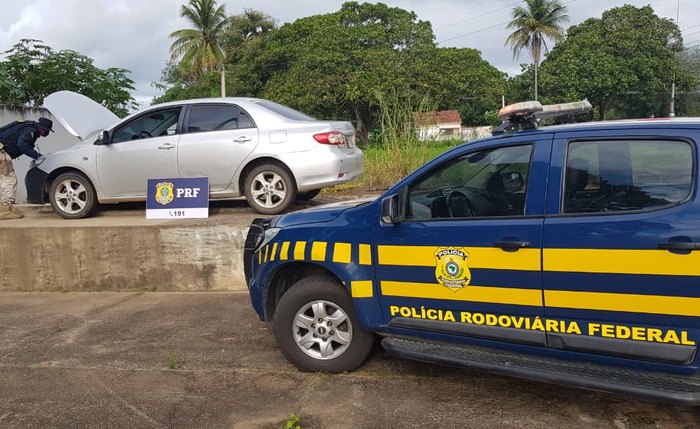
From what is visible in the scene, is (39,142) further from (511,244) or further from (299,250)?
(511,244)

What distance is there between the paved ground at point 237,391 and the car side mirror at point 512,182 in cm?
141

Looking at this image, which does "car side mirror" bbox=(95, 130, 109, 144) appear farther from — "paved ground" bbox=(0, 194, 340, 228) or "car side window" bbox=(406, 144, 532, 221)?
"car side window" bbox=(406, 144, 532, 221)

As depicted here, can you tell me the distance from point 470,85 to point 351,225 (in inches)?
1511

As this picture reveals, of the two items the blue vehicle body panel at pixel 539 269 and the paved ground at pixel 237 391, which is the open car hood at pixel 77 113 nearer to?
the paved ground at pixel 237 391

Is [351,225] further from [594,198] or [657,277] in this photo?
[657,277]

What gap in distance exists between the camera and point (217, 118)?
7.66m

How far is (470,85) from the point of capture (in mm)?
40594

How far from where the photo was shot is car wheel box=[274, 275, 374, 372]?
430 centimetres

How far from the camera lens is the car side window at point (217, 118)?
756 cm

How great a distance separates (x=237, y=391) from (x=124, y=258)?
3.96 meters

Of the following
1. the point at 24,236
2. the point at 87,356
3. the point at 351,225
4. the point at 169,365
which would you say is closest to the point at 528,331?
the point at 351,225

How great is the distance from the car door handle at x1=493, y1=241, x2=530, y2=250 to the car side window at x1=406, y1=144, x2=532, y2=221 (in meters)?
0.20

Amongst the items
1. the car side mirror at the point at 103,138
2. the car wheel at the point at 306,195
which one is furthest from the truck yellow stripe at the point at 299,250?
the car side mirror at the point at 103,138

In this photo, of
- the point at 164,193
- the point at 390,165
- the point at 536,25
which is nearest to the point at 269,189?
the point at 164,193
